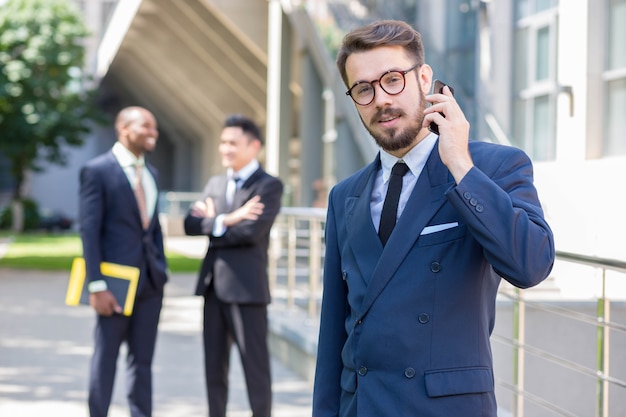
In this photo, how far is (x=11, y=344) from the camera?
10375mm

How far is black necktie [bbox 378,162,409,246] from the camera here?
2.59 metres

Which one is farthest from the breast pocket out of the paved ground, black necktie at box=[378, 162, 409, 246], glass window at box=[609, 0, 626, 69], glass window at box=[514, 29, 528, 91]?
glass window at box=[514, 29, 528, 91]

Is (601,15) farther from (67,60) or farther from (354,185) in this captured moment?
(67,60)

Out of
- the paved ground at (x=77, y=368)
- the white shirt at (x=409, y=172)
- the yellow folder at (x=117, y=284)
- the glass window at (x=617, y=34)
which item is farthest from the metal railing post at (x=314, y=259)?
the white shirt at (x=409, y=172)

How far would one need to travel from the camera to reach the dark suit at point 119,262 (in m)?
5.75

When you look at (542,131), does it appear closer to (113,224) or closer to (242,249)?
(242,249)

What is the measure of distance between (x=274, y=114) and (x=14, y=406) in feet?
50.3

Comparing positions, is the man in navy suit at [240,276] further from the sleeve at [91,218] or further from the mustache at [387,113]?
the mustache at [387,113]

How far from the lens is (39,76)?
4038cm

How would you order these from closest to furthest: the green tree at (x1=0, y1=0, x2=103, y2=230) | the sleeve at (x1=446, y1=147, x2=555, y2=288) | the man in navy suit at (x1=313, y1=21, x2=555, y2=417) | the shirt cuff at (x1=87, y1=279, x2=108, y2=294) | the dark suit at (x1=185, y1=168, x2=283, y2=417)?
1. the sleeve at (x1=446, y1=147, x2=555, y2=288)
2. the man in navy suit at (x1=313, y1=21, x2=555, y2=417)
3. the shirt cuff at (x1=87, y1=279, x2=108, y2=294)
4. the dark suit at (x1=185, y1=168, x2=283, y2=417)
5. the green tree at (x1=0, y1=0, x2=103, y2=230)

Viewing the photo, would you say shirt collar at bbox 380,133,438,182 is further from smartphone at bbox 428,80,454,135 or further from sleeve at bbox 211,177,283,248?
sleeve at bbox 211,177,283,248

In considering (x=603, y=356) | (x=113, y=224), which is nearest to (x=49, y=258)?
(x=113, y=224)

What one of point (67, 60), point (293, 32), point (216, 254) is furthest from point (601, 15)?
point (67, 60)

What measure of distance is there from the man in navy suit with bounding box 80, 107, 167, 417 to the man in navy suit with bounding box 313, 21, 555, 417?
10.9 ft
